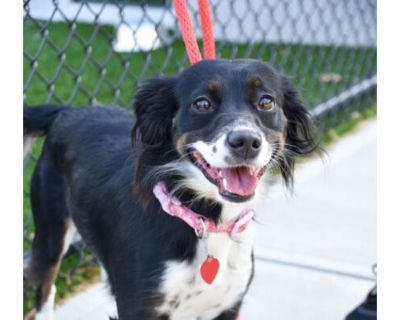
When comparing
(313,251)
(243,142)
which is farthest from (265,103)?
(313,251)

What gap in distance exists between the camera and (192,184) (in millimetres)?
2604

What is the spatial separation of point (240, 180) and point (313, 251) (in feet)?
6.00

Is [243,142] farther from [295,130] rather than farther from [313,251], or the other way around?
[313,251]

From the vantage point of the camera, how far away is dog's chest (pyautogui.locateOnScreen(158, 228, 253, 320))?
254 centimetres

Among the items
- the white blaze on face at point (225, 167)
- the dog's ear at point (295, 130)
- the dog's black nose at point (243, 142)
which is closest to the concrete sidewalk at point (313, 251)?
the dog's ear at point (295, 130)

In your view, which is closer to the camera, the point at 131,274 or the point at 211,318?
the point at 131,274

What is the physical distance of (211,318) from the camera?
9.30 feet

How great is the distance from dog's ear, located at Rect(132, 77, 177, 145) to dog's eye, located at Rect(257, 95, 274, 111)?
32 cm

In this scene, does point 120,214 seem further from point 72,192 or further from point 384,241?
point 384,241

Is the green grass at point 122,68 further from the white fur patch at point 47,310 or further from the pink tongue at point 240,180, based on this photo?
the pink tongue at point 240,180

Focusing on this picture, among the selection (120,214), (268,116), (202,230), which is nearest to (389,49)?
(268,116)

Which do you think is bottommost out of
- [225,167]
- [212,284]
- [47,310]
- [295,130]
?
[47,310]

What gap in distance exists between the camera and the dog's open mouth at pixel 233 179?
2.37 m

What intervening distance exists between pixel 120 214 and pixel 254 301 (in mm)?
1105
